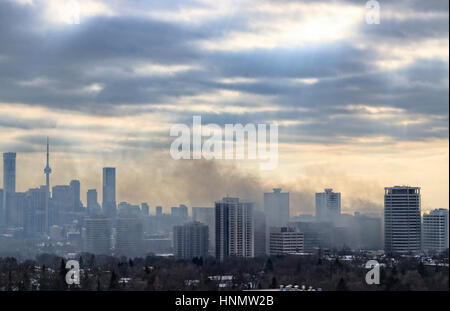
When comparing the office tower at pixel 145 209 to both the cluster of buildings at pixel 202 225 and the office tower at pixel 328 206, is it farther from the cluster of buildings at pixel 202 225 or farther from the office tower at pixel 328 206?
the office tower at pixel 328 206

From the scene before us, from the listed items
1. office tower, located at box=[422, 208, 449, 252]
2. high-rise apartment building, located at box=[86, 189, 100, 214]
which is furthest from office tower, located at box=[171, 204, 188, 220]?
office tower, located at box=[422, 208, 449, 252]

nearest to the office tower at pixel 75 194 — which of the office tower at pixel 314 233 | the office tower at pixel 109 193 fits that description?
the office tower at pixel 109 193

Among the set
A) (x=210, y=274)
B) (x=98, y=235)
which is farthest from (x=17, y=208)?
(x=210, y=274)

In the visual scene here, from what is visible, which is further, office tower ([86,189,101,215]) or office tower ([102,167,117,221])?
office tower ([102,167,117,221])

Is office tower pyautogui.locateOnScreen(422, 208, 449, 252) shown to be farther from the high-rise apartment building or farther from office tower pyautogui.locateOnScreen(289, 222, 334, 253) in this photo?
the high-rise apartment building
